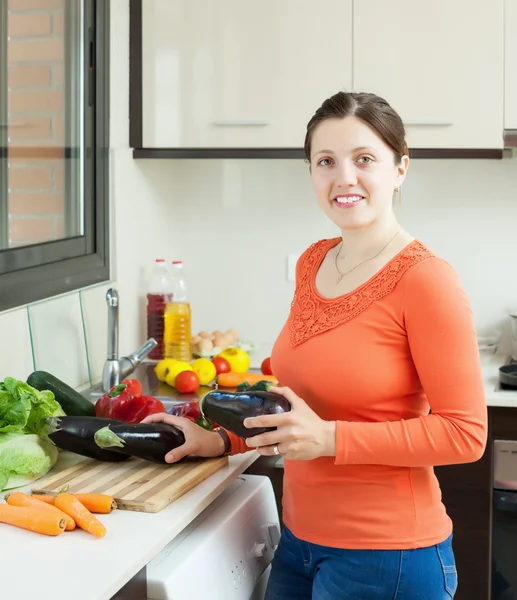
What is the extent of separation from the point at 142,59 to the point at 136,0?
6.8 inches

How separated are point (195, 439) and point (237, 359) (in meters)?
0.92

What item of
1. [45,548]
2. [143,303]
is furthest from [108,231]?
[45,548]

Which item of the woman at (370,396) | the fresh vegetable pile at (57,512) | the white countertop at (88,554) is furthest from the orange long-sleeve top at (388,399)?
the fresh vegetable pile at (57,512)

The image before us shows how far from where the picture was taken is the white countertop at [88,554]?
1.15m

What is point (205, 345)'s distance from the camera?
273cm

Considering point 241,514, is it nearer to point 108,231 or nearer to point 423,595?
point 423,595

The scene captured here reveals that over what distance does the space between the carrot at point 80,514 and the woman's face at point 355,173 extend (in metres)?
0.62

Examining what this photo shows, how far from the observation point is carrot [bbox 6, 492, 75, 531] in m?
1.35

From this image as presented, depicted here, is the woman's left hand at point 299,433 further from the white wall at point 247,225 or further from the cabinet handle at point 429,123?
the cabinet handle at point 429,123

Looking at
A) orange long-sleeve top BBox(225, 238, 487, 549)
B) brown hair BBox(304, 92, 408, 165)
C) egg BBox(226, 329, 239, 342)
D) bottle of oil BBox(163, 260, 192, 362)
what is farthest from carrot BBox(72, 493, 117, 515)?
egg BBox(226, 329, 239, 342)

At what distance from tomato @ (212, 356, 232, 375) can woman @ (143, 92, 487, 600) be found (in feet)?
3.11

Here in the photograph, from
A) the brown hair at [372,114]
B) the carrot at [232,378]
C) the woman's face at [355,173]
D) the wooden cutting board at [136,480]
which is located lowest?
the wooden cutting board at [136,480]

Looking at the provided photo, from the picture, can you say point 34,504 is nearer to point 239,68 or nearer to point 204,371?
point 204,371

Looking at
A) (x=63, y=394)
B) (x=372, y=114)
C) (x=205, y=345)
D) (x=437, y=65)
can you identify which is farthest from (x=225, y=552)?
(x=437, y=65)
